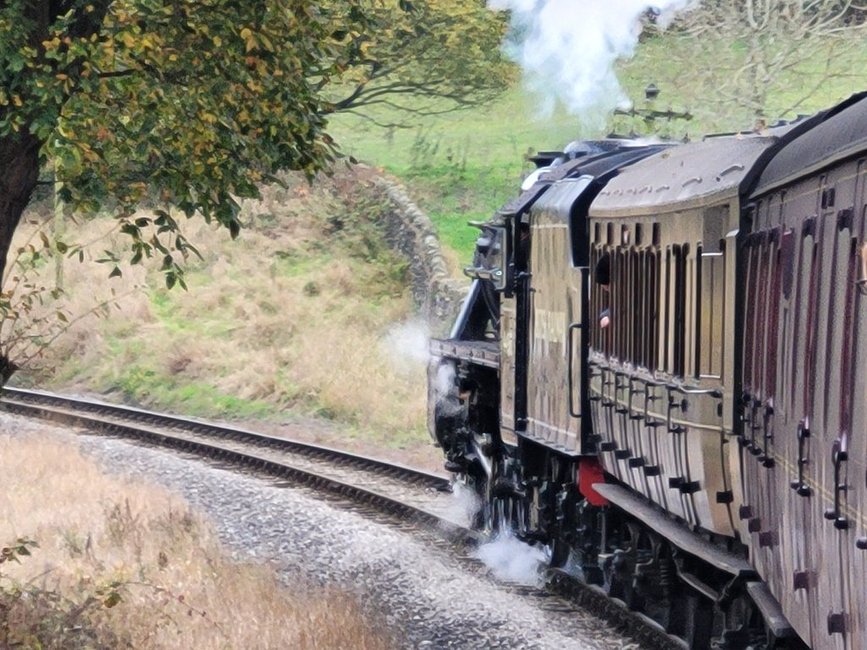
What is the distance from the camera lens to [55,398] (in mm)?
25984

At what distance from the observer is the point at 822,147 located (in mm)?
5887

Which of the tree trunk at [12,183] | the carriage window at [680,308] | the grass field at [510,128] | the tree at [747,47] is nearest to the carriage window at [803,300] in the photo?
the carriage window at [680,308]

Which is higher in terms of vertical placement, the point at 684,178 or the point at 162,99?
the point at 162,99

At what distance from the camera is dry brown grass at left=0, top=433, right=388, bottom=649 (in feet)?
32.6

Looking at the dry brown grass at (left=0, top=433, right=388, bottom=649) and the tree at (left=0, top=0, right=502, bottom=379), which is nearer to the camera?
the tree at (left=0, top=0, right=502, bottom=379)

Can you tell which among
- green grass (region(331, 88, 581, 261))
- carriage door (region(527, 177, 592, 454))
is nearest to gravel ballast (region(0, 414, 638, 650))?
carriage door (region(527, 177, 592, 454))

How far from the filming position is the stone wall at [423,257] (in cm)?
2852

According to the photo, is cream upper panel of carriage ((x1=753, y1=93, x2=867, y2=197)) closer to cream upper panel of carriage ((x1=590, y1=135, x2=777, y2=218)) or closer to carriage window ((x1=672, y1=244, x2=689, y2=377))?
cream upper panel of carriage ((x1=590, y1=135, x2=777, y2=218))

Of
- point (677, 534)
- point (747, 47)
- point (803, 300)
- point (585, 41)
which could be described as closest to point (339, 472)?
point (585, 41)

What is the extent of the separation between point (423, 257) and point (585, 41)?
Answer: 9.24 m

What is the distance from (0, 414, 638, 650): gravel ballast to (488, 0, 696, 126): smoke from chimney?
7661 mm

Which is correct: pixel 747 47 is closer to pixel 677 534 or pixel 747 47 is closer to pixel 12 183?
pixel 677 534

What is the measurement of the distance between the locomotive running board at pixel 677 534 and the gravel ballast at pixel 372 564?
0.95m

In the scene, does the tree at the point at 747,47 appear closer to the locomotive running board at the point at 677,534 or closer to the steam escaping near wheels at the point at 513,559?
the steam escaping near wheels at the point at 513,559
